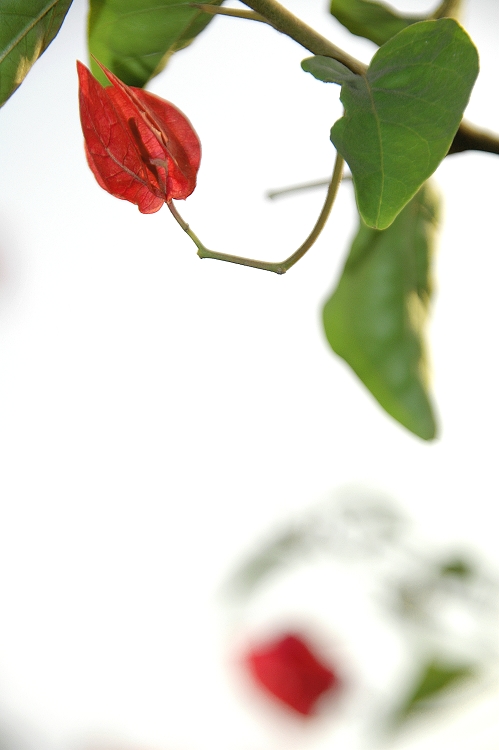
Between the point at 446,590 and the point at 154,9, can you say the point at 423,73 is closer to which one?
the point at 154,9

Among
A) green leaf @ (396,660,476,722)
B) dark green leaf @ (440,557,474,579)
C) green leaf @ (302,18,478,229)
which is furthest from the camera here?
dark green leaf @ (440,557,474,579)

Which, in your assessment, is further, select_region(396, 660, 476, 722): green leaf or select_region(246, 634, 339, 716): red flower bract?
select_region(246, 634, 339, 716): red flower bract

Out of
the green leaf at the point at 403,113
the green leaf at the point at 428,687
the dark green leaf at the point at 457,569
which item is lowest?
the dark green leaf at the point at 457,569

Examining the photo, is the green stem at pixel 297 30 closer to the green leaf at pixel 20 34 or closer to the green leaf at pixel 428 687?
the green leaf at pixel 20 34

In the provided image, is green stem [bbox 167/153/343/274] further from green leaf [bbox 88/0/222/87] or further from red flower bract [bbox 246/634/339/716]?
red flower bract [bbox 246/634/339/716]

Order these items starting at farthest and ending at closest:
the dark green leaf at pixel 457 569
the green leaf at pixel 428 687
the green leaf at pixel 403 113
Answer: the dark green leaf at pixel 457 569 < the green leaf at pixel 428 687 < the green leaf at pixel 403 113

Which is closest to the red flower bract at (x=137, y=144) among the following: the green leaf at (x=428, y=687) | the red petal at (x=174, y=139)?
the red petal at (x=174, y=139)

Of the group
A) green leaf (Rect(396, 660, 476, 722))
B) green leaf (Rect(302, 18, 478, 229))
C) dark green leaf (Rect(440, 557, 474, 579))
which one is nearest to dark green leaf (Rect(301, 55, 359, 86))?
green leaf (Rect(302, 18, 478, 229))
